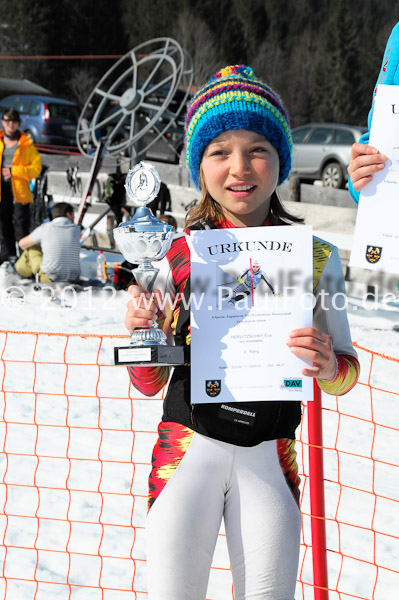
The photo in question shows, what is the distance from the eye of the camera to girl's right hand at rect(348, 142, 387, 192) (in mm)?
1697

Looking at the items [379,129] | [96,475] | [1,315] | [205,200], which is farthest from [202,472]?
[1,315]

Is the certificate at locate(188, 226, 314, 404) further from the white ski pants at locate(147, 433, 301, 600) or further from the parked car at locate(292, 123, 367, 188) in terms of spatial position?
the parked car at locate(292, 123, 367, 188)

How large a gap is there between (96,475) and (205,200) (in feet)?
7.51

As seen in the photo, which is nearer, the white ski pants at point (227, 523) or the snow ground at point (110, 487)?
the white ski pants at point (227, 523)

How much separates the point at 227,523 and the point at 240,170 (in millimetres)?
830

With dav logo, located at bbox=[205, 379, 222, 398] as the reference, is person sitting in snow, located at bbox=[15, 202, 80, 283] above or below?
below

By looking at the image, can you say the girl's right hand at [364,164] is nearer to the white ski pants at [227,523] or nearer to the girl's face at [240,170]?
the girl's face at [240,170]

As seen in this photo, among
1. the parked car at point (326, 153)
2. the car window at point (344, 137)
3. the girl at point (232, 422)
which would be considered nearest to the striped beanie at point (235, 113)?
the girl at point (232, 422)

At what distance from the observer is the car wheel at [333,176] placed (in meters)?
14.8

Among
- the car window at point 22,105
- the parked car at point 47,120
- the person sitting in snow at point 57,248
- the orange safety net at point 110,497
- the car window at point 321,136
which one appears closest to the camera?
the orange safety net at point 110,497

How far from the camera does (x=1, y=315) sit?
22.3ft

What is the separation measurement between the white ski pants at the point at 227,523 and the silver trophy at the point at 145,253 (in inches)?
9.7

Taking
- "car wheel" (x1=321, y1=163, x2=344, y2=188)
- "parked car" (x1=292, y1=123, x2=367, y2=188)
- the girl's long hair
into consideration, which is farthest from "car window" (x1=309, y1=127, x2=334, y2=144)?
the girl's long hair

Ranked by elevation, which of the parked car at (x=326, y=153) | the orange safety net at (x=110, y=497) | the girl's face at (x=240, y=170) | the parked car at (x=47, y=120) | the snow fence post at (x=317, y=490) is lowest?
the orange safety net at (x=110, y=497)
